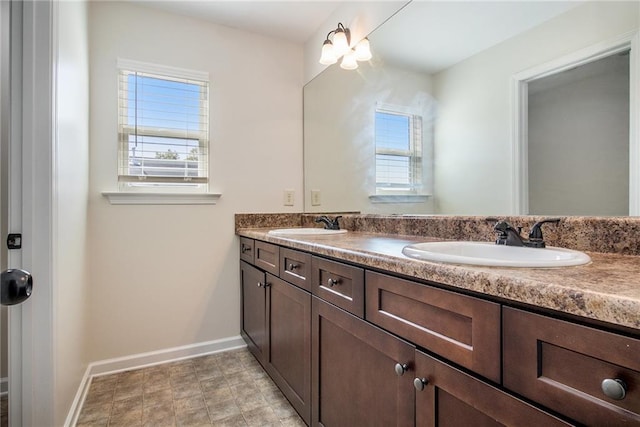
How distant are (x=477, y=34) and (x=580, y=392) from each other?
136 centimetres

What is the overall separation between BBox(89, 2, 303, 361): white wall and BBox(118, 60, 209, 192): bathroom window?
0.06 metres

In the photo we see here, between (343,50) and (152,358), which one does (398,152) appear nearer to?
(343,50)

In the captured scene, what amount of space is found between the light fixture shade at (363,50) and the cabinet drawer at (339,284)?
4.44ft

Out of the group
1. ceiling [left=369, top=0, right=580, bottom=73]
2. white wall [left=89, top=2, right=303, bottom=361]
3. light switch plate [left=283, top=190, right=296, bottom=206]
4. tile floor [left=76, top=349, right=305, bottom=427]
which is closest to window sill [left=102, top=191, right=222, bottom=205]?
white wall [left=89, top=2, right=303, bottom=361]

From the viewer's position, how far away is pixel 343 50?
2082 mm

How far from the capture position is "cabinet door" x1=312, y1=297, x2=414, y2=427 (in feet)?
2.79

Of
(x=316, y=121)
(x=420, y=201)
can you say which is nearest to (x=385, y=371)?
(x=420, y=201)

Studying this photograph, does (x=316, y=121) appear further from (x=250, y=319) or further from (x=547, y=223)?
(x=547, y=223)

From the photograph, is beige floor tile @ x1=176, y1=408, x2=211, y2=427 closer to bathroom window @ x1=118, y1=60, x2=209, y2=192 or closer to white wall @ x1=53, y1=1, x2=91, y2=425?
white wall @ x1=53, y1=1, x2=91, y2=425

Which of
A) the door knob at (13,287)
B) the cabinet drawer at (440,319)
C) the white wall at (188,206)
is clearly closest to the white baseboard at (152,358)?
the white wall at (188,206)

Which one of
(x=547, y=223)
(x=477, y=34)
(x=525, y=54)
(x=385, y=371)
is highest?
(x=477, y=34)

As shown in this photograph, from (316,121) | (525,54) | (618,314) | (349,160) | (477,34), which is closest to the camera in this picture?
(618,314)

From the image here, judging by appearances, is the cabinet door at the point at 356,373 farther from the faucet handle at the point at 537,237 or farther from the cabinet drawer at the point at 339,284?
the faucet handle at the point at 537,237

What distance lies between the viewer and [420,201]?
166cm
